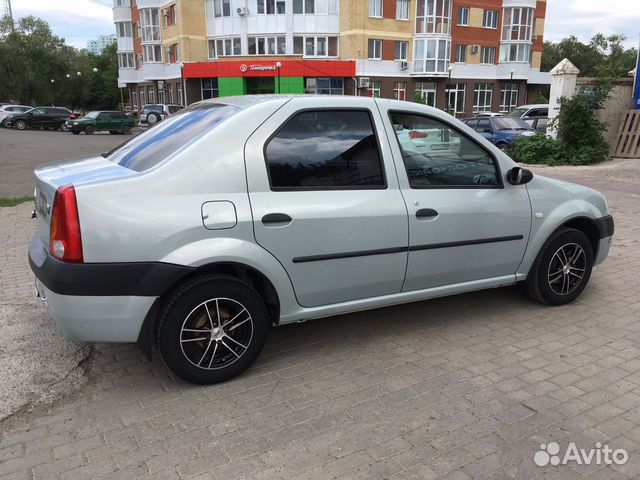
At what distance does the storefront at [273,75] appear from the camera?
44250mm

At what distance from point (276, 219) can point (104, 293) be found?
107cm

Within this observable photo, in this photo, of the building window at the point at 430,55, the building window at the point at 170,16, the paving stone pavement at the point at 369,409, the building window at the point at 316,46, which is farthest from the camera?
the building window at the point at 170,16

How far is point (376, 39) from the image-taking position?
45062 millimetres

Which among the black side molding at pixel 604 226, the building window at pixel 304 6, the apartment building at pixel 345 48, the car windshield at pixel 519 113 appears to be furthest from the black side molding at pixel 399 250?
the building window at pixel 304 6

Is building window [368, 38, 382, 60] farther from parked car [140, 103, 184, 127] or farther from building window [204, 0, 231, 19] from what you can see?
parked car [140, 103, 184, 127]

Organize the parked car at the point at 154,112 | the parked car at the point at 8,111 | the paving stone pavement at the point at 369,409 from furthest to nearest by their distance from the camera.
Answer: the parked car at the point at 8,111 < the parked car at the point at 154,112 < the paving stone pavement at the point at 369,409

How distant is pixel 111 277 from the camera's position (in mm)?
3016

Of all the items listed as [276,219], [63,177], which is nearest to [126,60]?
[63,177]

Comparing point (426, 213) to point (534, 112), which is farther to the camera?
point (534, 112)

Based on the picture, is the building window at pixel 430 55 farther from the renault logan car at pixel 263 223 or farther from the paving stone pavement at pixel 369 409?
the paving stone pavement at pixel 369 409

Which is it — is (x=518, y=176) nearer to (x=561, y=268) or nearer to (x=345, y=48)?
(x=561, y=268)

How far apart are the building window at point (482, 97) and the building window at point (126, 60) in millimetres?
34836

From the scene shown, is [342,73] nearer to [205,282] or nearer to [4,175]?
[4,175]

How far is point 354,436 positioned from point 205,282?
122 centimetres
